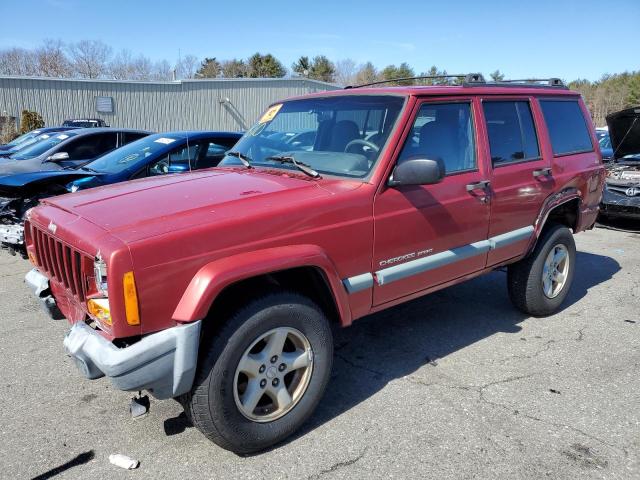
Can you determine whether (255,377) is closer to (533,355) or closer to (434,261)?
(434,261)

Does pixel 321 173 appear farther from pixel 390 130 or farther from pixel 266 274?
pixel 266 274

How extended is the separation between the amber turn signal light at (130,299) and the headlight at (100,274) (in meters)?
0.12

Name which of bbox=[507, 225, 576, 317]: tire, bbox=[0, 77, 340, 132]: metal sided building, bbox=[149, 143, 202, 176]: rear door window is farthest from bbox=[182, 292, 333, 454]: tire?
bbox=[0, 77, 340, 132]: metal sided building

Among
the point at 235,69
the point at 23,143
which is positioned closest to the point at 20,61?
the point at 235,69

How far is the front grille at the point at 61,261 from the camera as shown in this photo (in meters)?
2.64

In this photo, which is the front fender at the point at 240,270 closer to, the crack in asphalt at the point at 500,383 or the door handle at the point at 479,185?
the crack in asphalt at the point at 500,383

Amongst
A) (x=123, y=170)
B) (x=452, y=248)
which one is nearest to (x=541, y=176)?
(x=452, y=248)

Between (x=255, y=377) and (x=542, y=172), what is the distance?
118 inches

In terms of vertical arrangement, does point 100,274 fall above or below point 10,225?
above

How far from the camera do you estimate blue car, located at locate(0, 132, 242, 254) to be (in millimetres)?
5539

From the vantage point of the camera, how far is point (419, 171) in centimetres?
302

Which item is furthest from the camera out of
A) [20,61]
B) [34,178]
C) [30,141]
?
[20,61]

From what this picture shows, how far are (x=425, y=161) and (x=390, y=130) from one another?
1.39 ft

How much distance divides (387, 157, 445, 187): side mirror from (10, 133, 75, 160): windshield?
772 cm
